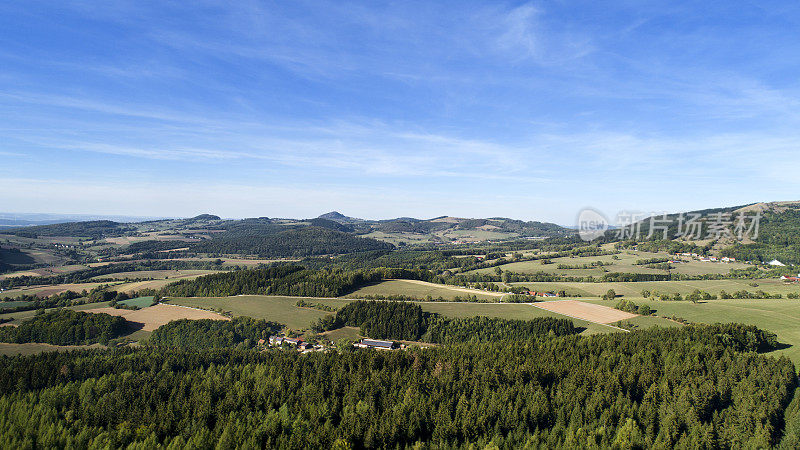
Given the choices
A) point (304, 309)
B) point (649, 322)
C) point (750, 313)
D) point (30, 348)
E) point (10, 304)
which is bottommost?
point (30, 348)

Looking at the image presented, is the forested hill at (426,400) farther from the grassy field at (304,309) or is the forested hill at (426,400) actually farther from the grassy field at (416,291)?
the grassy field at (416,291)

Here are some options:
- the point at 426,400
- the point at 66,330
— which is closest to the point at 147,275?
the point at 66,330

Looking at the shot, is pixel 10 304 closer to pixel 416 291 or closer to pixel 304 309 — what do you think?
pixel 304 309

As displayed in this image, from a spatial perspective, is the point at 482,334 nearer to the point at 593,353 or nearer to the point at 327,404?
the point at 593,353

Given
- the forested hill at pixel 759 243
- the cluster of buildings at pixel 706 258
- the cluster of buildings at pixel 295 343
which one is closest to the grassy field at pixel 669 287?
the cluster of buildings at pixel 706 258

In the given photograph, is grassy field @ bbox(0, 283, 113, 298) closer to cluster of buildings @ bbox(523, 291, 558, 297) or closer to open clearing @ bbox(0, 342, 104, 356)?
open clearing @ bbox(0, 342, 104, 356)

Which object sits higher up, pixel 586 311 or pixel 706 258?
pixel 706 258

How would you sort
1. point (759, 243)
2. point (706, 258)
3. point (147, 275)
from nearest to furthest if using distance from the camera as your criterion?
point (706, 258)
point (759, 243)
point (147, 275)

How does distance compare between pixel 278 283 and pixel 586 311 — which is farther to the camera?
pixel 278 283
